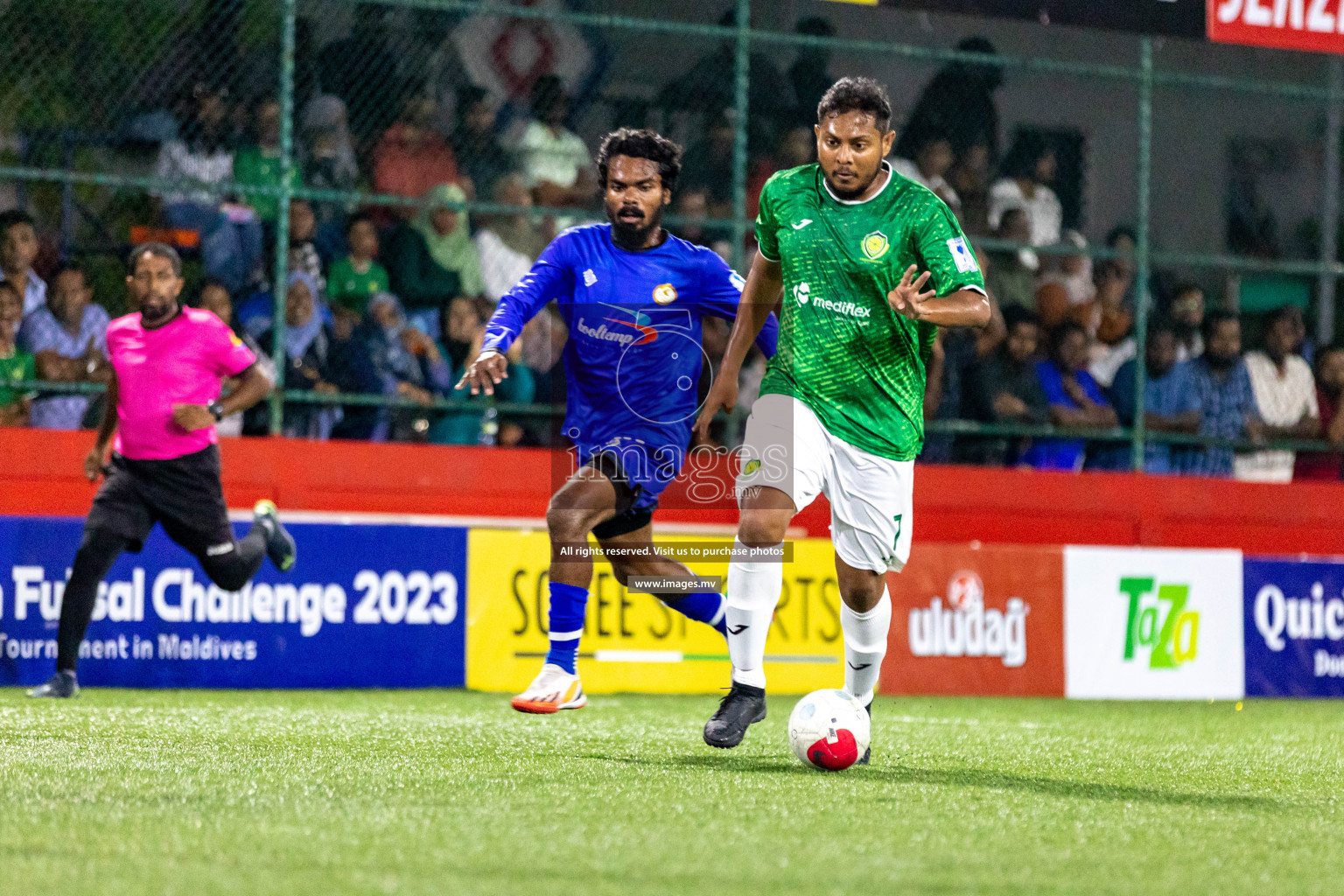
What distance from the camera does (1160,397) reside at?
43.0 feet

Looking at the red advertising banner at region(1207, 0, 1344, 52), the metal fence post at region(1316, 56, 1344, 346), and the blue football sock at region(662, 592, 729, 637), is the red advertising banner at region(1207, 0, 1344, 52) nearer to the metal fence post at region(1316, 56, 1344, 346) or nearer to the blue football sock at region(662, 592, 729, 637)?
the metal fence post at region(1316, 56, 1344, 346)

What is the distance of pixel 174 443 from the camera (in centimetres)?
842

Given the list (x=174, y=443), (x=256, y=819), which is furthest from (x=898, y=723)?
(x=256, y=819)

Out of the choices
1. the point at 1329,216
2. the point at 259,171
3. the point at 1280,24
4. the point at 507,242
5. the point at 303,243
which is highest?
the point at 1280,24

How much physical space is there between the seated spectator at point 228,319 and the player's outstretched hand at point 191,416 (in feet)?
7.03

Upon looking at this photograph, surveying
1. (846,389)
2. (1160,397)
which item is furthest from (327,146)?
(846,389)

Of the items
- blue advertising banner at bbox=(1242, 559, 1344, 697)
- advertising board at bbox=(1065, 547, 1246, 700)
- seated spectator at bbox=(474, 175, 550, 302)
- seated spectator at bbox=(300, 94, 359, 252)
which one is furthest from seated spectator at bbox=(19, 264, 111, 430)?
blue advertising banner at bbox=(1242, 559, 1344, 697)

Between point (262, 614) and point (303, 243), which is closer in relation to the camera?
point (262, 614)

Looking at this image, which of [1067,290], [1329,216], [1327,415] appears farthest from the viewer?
[1329,216]

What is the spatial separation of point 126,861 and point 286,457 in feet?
24.8

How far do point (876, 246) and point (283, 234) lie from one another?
6.23 m

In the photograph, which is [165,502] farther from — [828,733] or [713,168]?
[713,168]

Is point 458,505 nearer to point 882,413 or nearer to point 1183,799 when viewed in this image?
point 882,413

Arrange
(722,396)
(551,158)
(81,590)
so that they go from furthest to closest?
(551,158)
(81,590)
(722,396)
